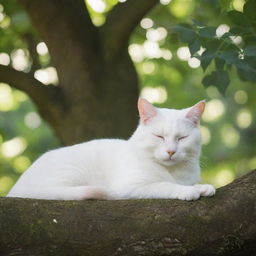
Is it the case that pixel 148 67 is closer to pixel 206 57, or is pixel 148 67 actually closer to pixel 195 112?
pixel 195 112

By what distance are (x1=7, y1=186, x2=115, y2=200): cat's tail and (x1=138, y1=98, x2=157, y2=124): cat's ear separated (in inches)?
22.3

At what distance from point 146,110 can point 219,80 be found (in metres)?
0.51

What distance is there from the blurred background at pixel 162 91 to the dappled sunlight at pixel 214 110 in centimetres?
2

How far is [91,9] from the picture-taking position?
19.2 feet

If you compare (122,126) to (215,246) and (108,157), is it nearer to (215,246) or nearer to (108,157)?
(108,157)

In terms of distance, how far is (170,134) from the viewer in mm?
2996

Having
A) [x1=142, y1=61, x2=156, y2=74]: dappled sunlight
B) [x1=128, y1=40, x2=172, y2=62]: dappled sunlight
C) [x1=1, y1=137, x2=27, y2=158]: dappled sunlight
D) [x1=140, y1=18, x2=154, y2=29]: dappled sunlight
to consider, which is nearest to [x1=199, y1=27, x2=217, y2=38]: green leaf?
[x1=128, y1=40, x2=172, y2=62]: dappled sunlight

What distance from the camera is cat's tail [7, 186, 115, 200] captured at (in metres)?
2.68

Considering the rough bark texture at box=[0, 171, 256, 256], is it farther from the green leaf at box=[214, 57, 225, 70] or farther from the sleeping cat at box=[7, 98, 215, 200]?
the green leaf at box=[214, 57, 225, 70]

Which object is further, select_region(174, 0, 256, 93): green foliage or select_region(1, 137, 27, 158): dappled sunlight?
select_region(1, 137, 27, 158): dappled sunlight

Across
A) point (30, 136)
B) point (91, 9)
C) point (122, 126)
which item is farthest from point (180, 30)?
point (30, 136)

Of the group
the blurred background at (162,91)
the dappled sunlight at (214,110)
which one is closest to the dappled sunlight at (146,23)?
the blurred background at (162,91)

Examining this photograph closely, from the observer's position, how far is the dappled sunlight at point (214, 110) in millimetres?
8977

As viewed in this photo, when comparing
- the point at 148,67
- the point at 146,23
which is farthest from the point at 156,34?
the point at 148,67
